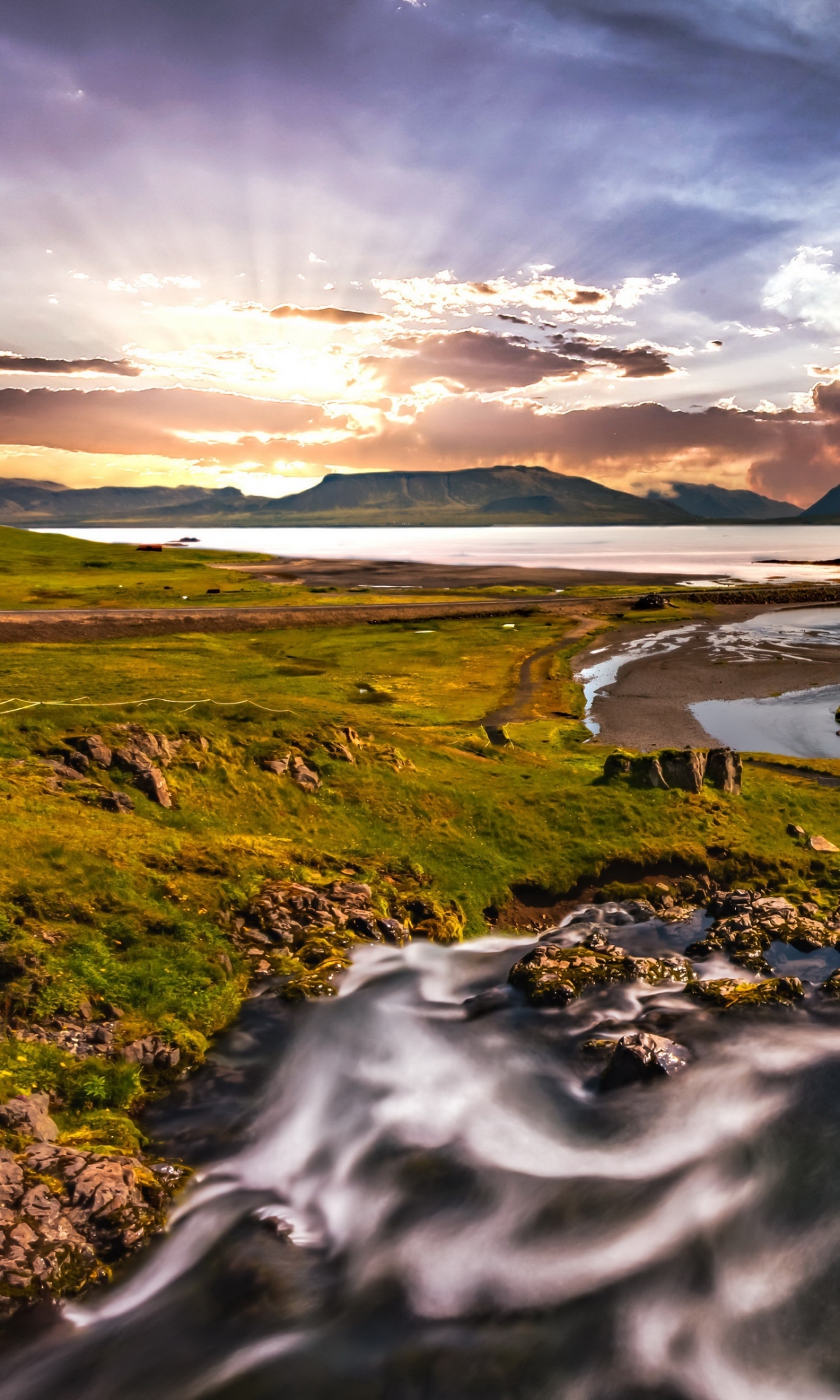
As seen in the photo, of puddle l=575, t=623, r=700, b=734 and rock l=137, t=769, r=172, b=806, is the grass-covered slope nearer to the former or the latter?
rock l=137, t=769, r=172, b=806

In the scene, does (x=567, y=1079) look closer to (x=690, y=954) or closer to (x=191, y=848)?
(x=690, y=954)

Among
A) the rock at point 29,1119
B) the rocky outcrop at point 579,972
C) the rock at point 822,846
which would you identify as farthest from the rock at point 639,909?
the rock at point 29,1119

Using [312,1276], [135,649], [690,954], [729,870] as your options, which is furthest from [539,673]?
[312,1276]

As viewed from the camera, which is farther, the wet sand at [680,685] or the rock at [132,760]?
the wet sand at [680,685]

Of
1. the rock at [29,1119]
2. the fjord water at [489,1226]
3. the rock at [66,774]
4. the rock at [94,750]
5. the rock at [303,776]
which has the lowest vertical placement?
the fjord water at [489,1226]

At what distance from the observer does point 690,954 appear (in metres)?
24.4

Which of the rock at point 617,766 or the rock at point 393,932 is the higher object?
the rock at point 617,766

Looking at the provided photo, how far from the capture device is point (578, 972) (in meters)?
22.5

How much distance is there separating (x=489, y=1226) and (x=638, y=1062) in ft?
18.3

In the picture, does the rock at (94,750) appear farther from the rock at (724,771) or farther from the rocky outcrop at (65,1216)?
the rock at (724,771)

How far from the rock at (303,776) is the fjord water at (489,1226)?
11472 mm

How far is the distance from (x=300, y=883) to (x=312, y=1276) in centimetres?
1249

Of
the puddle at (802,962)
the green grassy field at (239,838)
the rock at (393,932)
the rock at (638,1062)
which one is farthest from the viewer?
the rock at (393,932)

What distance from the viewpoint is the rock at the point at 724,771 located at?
120ft
